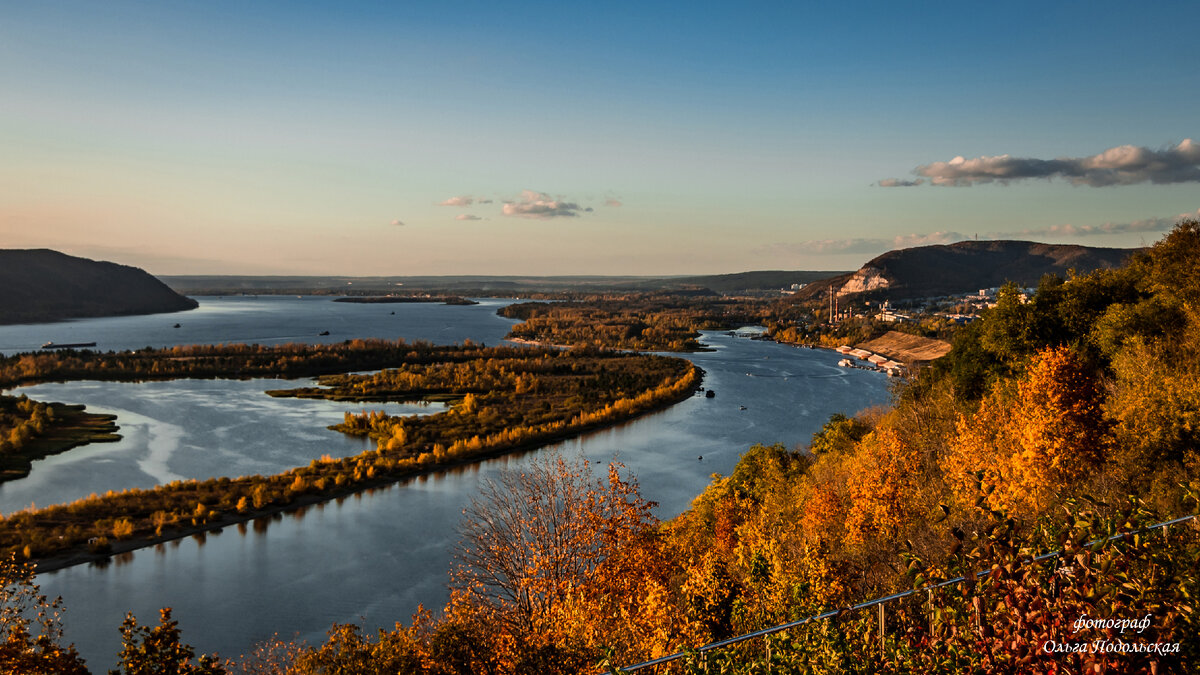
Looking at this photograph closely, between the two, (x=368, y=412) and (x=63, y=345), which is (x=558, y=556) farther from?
(x=63, y=345)

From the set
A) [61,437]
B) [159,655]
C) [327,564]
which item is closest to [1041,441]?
[159,655]

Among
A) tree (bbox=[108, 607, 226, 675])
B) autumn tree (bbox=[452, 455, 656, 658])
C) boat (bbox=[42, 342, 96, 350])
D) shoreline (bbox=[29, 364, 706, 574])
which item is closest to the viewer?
tree (bbox=[108, 607, 226, 675])

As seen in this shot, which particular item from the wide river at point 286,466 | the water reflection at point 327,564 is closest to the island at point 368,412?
the water reflection at point 327,564

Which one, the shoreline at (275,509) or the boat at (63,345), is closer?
the shoreline at (275,509)

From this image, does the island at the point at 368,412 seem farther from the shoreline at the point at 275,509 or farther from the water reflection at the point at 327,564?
the water reflection at the point at 327,564

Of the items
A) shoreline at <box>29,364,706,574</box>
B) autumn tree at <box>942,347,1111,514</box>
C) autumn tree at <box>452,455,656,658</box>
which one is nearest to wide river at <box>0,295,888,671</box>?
shoreline at <box>29,364,706,574</box>

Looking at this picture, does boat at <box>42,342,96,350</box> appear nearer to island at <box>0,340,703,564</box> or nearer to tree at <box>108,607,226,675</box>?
island at <box>0,340,703,564</box>

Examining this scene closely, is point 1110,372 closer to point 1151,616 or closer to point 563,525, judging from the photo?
point 563,525
